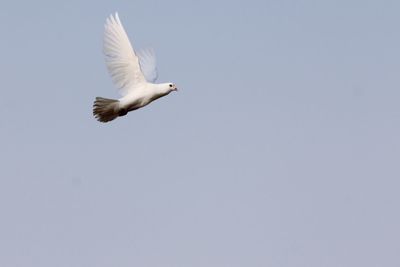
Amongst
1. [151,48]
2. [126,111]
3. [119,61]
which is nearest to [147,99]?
[126,111]

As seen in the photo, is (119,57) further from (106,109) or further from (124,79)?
(106,109)

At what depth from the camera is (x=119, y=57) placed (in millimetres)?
21547

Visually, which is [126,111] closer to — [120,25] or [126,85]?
[126,85]

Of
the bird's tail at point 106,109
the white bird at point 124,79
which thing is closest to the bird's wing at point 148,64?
the white bird at point 124,79

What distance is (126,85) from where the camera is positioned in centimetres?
2116

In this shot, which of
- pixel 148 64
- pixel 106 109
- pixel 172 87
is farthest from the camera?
pixel 148 64

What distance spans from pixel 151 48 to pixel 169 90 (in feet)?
10.6

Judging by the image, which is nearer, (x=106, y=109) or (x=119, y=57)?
(x=106, y=109)

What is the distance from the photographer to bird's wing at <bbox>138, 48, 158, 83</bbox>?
22.4 m

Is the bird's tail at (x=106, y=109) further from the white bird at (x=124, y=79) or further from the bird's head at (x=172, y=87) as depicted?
the bird's head at (x=172, y=87)

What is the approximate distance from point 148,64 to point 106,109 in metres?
3.31

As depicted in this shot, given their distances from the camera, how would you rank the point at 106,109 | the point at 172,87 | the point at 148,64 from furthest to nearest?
1. the point at 148,64
2. the point at 172,87
3. the point at 106,109

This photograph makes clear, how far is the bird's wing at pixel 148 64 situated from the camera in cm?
2241

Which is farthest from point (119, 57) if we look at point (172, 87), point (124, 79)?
point (172, 87)
